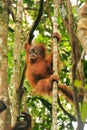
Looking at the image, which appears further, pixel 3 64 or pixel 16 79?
pixel 3 64

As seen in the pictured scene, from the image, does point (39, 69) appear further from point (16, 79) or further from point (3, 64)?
point (16, 79)

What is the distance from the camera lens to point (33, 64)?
14.6ft

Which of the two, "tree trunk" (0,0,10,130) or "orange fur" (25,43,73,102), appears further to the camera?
"orange fur" (25,43,73,102)

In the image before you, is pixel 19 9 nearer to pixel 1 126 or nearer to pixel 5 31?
pixel 5 31

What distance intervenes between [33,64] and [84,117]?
3139 mm

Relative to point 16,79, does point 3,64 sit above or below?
above

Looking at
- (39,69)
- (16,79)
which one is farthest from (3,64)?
(39,69)

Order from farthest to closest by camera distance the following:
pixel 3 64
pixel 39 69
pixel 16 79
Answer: pixel 39 69 < pixel 3 64 < pixel 16 79

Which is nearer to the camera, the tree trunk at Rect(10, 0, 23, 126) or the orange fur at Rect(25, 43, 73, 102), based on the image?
the tree trunk at Rect(10, 0, 23, 126)

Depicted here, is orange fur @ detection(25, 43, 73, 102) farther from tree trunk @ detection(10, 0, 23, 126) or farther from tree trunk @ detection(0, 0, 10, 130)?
tree trunk @ detection(10, 0, 23, 126)

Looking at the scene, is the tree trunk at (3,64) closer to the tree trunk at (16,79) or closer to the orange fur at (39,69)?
the tree trunk at (16,79)

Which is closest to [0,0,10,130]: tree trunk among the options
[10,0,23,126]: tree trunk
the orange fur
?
[10,0,23,126]: tree trunk

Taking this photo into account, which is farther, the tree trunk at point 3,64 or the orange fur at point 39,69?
the orange fur at point 39,69

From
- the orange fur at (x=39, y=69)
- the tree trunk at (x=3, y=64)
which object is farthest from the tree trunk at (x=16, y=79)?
the orange fur at (x=39, y=69)
